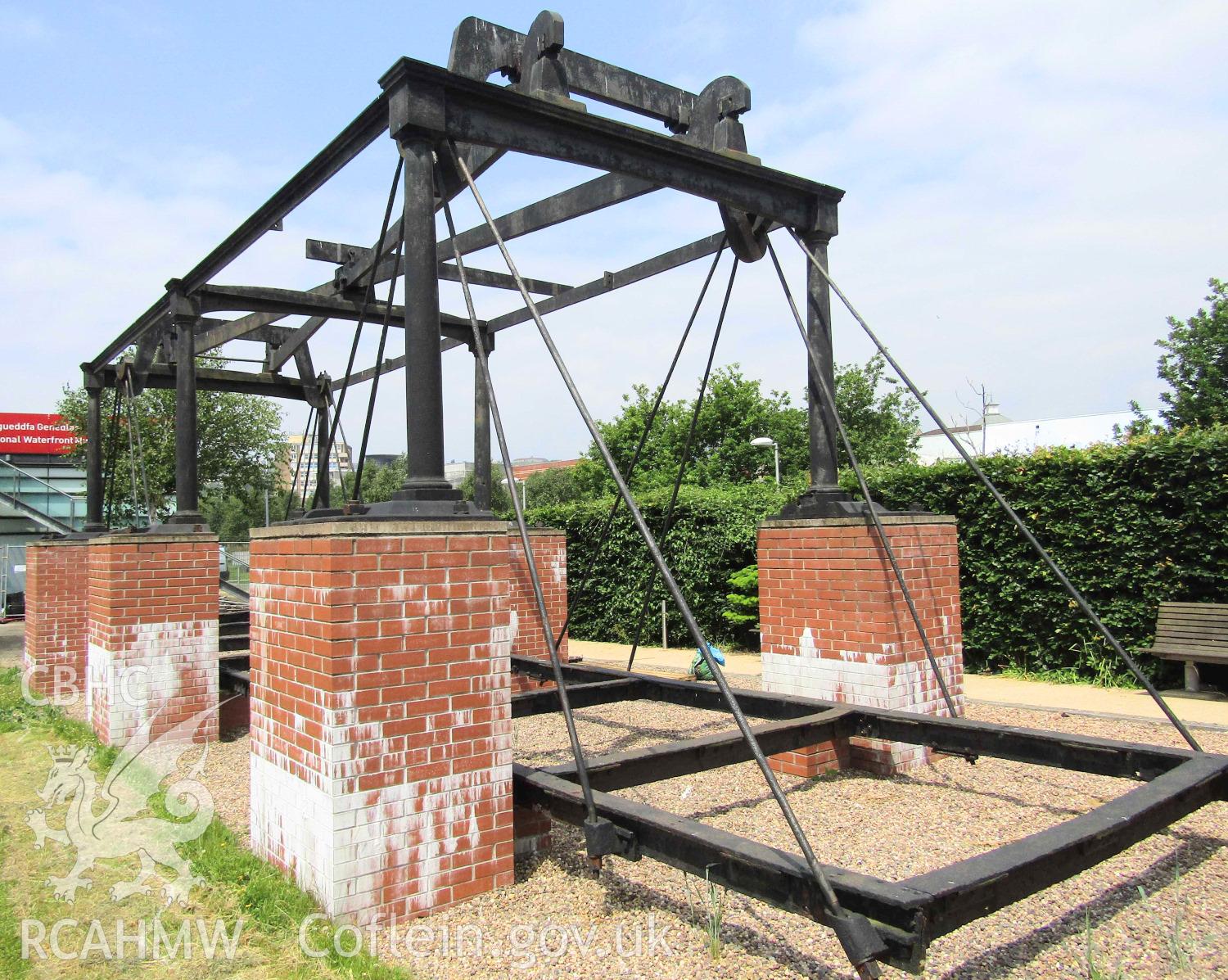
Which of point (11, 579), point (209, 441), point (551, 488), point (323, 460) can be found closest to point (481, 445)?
point (323, 460)

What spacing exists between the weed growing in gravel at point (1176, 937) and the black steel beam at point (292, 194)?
451cm

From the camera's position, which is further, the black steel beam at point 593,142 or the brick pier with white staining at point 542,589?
the brick pier with white staining at point 542,589

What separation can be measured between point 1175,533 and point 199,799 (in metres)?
8.75

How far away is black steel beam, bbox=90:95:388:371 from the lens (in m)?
4.13

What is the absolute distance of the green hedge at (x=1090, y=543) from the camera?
827 cm

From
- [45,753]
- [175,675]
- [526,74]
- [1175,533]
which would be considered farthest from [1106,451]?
[45,753]

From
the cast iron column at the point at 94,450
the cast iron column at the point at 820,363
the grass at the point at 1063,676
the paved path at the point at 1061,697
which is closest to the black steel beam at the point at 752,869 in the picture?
the cast iron column at the point at 820,363

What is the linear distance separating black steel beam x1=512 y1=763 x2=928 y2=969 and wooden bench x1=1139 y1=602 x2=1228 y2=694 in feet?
22.7

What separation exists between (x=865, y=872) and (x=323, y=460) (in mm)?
6137

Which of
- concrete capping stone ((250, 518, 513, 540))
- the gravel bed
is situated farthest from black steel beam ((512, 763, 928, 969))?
concrete capping stone ((250, 518, 513, 540))

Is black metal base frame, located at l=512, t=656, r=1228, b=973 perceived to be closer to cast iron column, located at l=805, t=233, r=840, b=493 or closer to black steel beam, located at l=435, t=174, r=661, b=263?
cast iron column, located at l=805, t=233, r=840, b=493

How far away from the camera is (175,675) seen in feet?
22.1

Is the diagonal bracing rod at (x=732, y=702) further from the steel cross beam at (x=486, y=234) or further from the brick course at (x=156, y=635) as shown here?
the brick course at (x=156, y=635)

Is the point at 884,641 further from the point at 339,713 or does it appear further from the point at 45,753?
the point at 45,753
